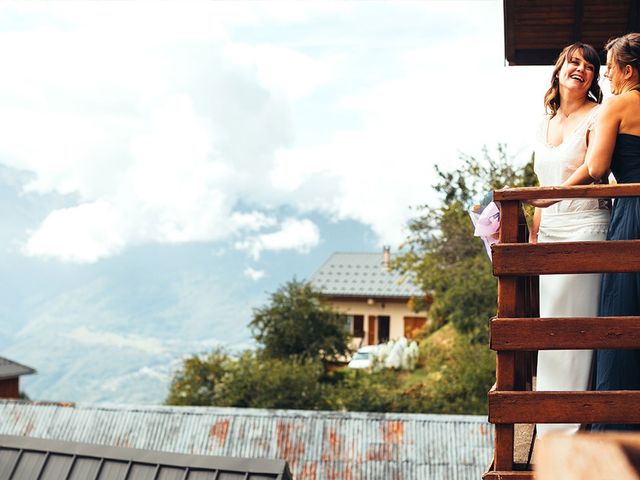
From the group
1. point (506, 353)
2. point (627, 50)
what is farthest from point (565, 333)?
point (627, 50)

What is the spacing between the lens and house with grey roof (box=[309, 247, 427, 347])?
43.7 meters

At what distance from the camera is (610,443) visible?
3.73 ft

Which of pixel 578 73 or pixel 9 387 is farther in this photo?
pixel 9 387

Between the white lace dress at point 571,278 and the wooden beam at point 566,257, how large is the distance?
0.40m

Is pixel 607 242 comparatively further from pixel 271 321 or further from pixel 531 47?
pixel 271 321

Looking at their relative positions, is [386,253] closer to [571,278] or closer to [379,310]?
[379,310]

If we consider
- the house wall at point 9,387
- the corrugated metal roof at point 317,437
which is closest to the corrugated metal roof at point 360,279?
the house wall at point 9,387

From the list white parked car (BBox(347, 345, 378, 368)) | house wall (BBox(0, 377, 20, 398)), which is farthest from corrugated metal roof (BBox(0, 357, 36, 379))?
white parked car (BBox(347, 345, 378, 368))

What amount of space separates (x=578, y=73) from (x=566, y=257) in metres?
1.02

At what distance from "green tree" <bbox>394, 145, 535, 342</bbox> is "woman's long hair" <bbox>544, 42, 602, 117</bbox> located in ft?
83.7

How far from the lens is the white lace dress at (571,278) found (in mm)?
4238

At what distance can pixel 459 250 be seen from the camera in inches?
1312

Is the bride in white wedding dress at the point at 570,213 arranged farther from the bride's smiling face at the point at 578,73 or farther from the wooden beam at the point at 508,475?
the wooden beam at the point at 508,475

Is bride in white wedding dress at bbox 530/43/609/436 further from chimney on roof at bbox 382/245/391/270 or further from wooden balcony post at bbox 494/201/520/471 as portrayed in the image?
chimney on roof at bbox 382/245/391/270
